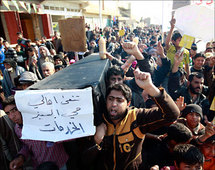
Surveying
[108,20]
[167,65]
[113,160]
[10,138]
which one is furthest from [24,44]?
[108,20]

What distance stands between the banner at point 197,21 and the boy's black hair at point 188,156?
163cm

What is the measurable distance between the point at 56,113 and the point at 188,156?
1.22 metres

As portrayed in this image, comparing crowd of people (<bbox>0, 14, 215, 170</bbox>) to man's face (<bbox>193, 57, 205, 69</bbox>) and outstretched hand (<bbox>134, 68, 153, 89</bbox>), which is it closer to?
outstretched hand (<bbox>134, 68, 153, 89</bbox>)

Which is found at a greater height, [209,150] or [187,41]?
[187,41]

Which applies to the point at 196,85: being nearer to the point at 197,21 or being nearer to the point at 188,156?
the point at 197,21

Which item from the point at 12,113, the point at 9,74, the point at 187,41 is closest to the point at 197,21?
the point at 187,41

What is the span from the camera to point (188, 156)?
55.1 inches

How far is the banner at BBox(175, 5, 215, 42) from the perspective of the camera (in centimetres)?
221

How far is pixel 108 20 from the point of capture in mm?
27516

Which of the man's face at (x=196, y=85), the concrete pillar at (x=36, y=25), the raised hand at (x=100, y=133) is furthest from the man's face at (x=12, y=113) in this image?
the concrete pillar at (x=36, y=25)

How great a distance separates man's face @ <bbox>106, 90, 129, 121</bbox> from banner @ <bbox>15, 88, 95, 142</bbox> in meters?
0.28

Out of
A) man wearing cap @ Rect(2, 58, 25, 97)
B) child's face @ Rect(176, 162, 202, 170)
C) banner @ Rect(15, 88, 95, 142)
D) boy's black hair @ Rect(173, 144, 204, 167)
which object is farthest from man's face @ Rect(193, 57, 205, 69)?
man wearing cap @ Rect(2, 58, 25, 97)

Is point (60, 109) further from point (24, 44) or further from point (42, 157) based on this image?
point (24, 44)

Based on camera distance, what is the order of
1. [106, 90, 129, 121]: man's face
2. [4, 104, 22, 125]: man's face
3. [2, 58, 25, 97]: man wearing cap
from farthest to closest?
[2, 58, 25, 97]: man wearing cap
[4, 104, 22, 125]: man's face
[106, 90, 129, 121]: man's face
